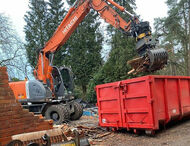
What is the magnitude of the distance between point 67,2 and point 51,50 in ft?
65.0

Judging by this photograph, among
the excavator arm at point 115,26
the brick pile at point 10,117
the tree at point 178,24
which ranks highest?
the tree at point 178,24

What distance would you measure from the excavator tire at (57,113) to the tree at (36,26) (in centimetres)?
1737

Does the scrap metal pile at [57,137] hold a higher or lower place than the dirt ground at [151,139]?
higher

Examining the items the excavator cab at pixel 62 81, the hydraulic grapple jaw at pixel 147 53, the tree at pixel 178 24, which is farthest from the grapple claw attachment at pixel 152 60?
the tree at pixel 178 24

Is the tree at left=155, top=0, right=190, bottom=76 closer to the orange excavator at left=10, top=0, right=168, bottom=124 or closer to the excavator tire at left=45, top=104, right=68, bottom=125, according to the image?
the orange excavator at left=10, top=0, right=168, bottom=124

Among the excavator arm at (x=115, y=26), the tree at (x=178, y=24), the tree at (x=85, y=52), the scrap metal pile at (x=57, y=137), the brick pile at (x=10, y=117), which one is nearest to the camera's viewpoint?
the scrap metal pile at (x=57, y=137)

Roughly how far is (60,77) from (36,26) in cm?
1842

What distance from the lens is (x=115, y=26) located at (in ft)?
29.9

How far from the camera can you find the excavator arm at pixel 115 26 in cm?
733

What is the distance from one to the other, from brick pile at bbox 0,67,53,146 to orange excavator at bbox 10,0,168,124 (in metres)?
4.30

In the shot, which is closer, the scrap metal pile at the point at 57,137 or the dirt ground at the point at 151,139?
the scrap metal pile at the point at 57,137

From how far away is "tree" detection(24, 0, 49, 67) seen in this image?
1055 inches

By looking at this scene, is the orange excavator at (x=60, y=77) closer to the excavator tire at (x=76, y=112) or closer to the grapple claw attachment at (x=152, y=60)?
the excavator tire at (x=76, y=112)

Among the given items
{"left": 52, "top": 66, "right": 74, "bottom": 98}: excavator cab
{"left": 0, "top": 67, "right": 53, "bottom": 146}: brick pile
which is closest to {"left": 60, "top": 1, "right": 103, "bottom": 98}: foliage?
{"left": 52, "top": 66, "right": 74, "bottom": 98}: excavator cab
